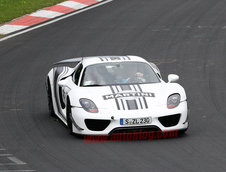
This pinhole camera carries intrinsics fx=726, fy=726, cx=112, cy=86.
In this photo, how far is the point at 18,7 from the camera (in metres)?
25.9

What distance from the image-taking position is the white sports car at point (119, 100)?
11.0 metres

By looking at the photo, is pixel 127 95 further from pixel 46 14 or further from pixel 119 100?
pixel 46 14

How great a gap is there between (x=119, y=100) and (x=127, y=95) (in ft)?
0.63

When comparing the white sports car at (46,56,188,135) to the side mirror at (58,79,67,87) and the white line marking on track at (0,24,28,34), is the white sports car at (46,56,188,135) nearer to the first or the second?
the side mirror at (58,79,67,87)

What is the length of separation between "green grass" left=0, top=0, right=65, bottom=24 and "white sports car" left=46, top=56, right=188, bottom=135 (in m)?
11.8

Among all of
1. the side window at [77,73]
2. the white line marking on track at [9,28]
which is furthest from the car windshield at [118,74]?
the white line marking on track at [9,28]

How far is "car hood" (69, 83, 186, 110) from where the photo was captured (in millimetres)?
11156

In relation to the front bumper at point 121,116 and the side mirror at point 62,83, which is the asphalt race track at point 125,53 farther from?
the side mirror at point 62,83

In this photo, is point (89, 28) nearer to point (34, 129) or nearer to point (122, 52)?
point (122, 52)

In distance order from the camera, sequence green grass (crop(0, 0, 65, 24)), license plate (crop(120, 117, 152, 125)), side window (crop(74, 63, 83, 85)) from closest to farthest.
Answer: license plate (crop(120, 117, 152, 125)) < side window (crop(74, 63, 83, 85)) < green grass (crop(0, 0, 65, 24))

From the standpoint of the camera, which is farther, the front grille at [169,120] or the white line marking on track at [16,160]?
the front grille at [169,120]

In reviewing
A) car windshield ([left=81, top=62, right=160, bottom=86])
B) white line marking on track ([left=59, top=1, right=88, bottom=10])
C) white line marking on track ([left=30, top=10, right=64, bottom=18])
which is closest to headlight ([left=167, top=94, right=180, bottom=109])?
car windshield ([left=81, top=62, right=160, bottom=86])

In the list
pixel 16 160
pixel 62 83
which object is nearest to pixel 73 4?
pixel 62 83

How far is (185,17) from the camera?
2344 cm
